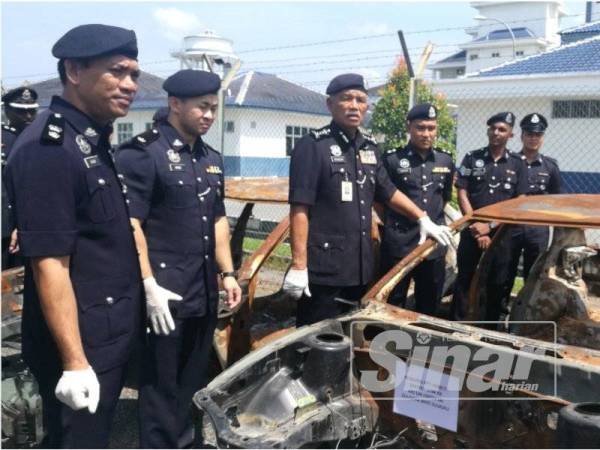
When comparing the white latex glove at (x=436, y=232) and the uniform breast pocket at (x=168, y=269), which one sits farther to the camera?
the white latex glove at (x=436, y=232)

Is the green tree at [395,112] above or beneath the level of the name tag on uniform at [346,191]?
above

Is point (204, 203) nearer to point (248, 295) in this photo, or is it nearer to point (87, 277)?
point (248, 295)

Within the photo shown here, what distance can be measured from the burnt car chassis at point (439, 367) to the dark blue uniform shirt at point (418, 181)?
2.50 feet

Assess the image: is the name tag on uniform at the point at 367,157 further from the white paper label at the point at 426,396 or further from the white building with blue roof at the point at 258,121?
the white building with blue roof at the point at 258,121

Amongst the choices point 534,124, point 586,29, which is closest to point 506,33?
point 586,29

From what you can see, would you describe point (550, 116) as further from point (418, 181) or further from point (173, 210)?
point (173, 210)

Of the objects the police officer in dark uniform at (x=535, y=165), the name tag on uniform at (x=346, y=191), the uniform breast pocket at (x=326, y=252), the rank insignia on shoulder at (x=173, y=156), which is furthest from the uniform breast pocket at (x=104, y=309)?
the police officer in dark uniform at (x=535, y=165)

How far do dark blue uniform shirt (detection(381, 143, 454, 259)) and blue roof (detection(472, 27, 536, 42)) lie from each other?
2782 centimetres

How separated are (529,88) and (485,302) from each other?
9456 millimetres

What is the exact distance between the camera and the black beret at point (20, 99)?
5.43 m

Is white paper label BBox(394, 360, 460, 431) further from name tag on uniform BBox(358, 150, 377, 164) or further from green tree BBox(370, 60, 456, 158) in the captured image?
green tree BBox(370, 60, 456, 158)

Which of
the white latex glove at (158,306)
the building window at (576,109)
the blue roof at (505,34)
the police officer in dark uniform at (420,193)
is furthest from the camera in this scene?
the blue roof at (505,34)

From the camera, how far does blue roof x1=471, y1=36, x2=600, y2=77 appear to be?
12.6 m

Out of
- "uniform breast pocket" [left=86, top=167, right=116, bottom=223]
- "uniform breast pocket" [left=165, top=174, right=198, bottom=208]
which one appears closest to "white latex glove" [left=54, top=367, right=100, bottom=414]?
"uniform breast pocket" [left=86, top=167, right=116, bottom=223]
